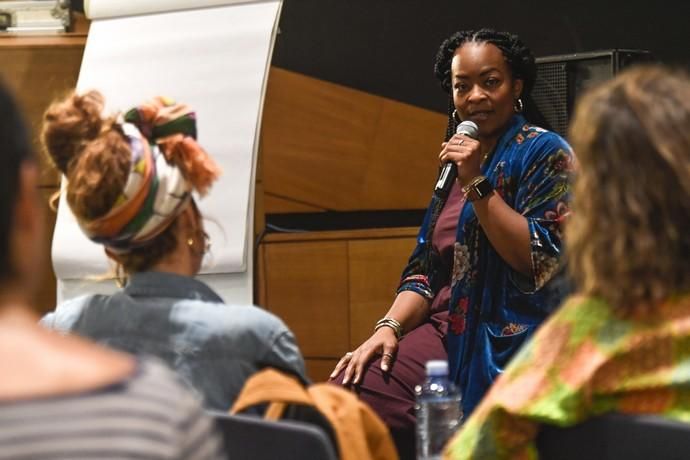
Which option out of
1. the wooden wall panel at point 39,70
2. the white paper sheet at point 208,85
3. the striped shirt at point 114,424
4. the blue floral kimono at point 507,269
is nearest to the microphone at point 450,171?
the blue floral kimono at point 507,269

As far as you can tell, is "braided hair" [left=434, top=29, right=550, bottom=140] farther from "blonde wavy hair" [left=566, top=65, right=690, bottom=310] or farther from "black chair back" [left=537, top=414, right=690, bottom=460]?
"black chair back" [left=537, top=414, right=690, bottom=460]

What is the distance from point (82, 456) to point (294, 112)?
3.56m

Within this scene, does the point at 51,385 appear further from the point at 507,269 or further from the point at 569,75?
the point at 569,75

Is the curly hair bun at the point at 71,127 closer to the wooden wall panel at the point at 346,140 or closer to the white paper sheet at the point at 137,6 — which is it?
the white paper sheet at the point at 137,6

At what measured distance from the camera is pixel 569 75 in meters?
3.39

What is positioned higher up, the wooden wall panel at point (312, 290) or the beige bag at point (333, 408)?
the beige bag at point (333, 408)

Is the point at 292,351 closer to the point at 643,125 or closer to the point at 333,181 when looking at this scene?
the point at 643,125

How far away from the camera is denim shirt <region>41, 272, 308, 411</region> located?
1.73 metres

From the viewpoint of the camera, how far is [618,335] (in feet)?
4.77

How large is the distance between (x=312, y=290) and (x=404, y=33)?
116 cm

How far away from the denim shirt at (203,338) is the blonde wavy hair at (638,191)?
A: 0.51m

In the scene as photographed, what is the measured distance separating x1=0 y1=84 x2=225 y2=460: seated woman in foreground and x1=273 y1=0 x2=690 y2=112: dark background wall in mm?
3694

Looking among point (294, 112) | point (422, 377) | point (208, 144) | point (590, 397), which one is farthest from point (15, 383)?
point (294, 112)

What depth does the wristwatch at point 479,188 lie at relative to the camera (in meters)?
2.64
